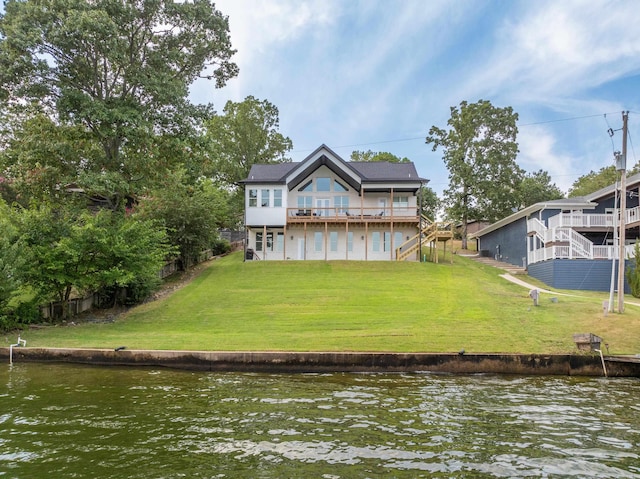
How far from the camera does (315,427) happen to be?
774cm

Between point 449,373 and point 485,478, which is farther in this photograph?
point 449,373

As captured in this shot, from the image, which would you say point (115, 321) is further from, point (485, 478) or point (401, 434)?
point (485, 478)

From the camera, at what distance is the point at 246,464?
619 centimetres

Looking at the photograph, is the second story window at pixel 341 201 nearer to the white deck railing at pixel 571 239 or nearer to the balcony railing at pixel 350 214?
the balcony railing at pixel 350 214

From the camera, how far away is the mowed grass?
47.6ft

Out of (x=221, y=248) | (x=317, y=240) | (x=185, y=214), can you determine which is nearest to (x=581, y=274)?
(x=317, y=240)

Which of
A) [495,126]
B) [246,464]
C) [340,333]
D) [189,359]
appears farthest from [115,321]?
[495,126]

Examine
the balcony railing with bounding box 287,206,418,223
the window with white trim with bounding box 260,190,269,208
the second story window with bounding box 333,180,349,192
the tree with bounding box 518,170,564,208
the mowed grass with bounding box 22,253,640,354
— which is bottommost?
the mowed grass with bounding box 22,253,640,354

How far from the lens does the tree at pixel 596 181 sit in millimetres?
58312

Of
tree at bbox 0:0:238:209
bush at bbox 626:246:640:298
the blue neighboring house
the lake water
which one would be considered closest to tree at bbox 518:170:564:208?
the blue neighboring house

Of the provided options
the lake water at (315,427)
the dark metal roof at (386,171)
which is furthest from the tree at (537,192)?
the lake water at (315,427)

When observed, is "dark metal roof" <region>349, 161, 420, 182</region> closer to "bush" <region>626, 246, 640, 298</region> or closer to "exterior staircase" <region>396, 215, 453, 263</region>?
"exterior staircase" <region>396, 215, 453, 263</region>

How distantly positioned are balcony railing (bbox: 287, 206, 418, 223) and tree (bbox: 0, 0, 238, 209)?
13609 millimetres

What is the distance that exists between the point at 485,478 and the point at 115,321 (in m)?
18.2
